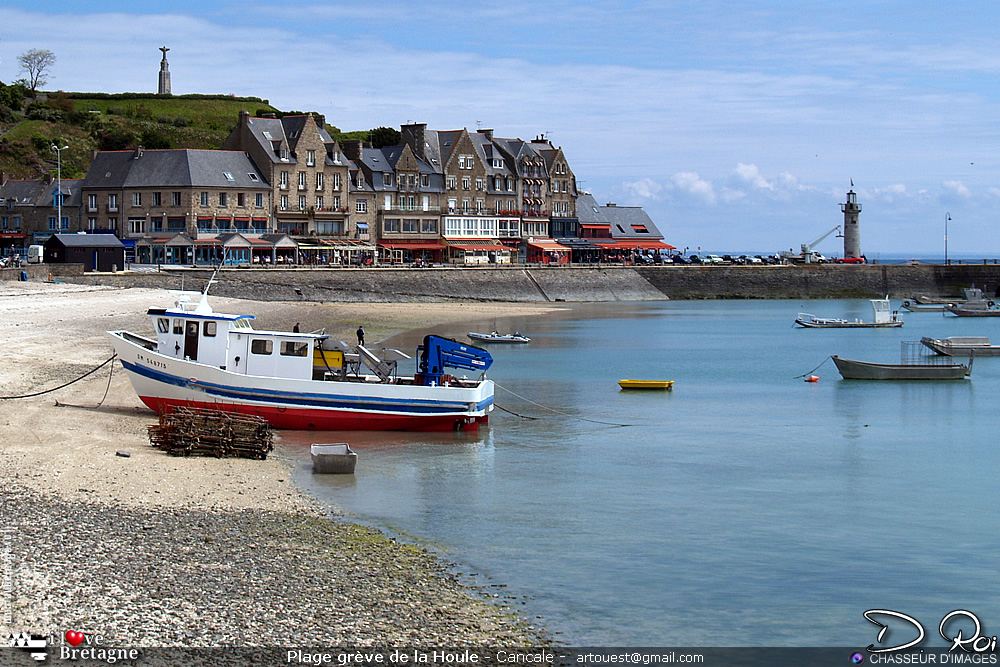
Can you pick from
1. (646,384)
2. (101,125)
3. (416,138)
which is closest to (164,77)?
(101,125)

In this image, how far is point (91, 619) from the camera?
11328 mm

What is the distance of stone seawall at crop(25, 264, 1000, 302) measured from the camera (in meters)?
71.3

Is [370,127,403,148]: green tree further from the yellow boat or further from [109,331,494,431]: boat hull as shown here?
[109,331,494,431]: boat hull

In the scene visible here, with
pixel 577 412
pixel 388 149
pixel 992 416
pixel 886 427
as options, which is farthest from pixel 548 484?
pixel 388 149

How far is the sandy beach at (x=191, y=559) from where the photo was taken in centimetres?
1165

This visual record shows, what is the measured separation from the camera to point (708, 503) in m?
19.9

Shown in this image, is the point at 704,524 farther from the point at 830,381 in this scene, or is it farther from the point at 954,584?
the point at 830,381

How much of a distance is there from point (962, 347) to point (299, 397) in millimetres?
35624

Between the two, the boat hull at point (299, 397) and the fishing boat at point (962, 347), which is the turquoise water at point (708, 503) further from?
the fishing boat at point (962, 347)

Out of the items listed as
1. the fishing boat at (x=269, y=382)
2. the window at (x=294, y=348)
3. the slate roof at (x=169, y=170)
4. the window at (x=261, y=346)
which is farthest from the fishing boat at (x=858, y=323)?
the window at (x=261, y=346)

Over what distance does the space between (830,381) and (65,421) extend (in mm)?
28678

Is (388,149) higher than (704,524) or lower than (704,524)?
higher

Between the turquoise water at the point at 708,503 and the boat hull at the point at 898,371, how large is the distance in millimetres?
1483

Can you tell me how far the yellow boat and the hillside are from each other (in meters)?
77.1
